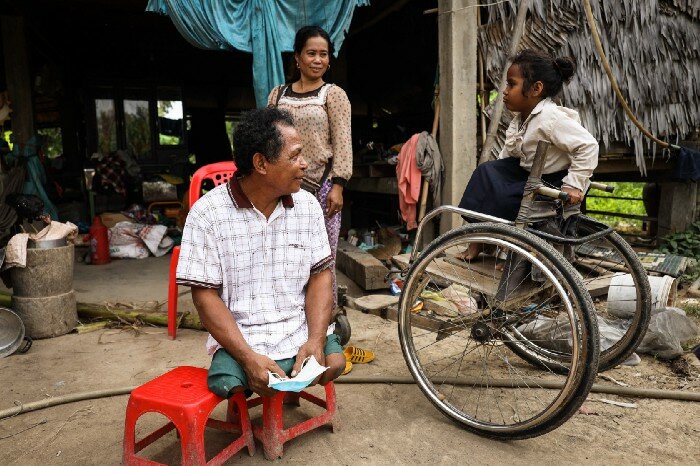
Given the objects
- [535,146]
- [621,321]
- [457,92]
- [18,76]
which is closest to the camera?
[535,146]

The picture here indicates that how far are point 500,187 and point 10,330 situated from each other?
3.44 m

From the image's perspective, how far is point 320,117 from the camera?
3.15 meters

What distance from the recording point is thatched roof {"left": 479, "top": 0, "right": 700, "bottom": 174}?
484 cm

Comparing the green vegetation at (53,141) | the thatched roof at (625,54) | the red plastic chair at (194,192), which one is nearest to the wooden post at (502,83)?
the thatched roof at (625,54)

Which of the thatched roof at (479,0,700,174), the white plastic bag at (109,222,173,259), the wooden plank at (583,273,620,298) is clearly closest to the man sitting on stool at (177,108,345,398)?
the wooden plank at (583,273,620,298)

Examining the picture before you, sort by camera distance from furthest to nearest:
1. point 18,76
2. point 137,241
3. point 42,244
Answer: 1. point 18,76
2. point 137,241
3. point 42,244

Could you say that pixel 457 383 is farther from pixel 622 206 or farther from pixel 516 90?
pixel 622 206

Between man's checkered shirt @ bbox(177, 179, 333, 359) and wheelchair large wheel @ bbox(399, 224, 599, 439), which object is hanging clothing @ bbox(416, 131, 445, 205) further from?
man's checkered shirt @ bbox(177, 179, 333, 359)

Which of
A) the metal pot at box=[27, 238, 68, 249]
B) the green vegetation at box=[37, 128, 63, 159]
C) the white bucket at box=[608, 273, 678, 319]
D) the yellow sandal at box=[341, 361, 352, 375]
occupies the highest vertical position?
the green vegetation at box=[37, 128, 63, 159]

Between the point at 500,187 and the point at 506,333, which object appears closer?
the point at 506,333

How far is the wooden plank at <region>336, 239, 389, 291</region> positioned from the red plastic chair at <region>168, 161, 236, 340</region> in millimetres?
1670

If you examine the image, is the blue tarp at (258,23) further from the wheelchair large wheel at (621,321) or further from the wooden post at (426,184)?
the wheelchair large wheel at (621,321)

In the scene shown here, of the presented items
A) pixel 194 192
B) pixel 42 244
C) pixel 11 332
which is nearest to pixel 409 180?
pixel 194 192

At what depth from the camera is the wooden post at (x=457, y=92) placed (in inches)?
188
